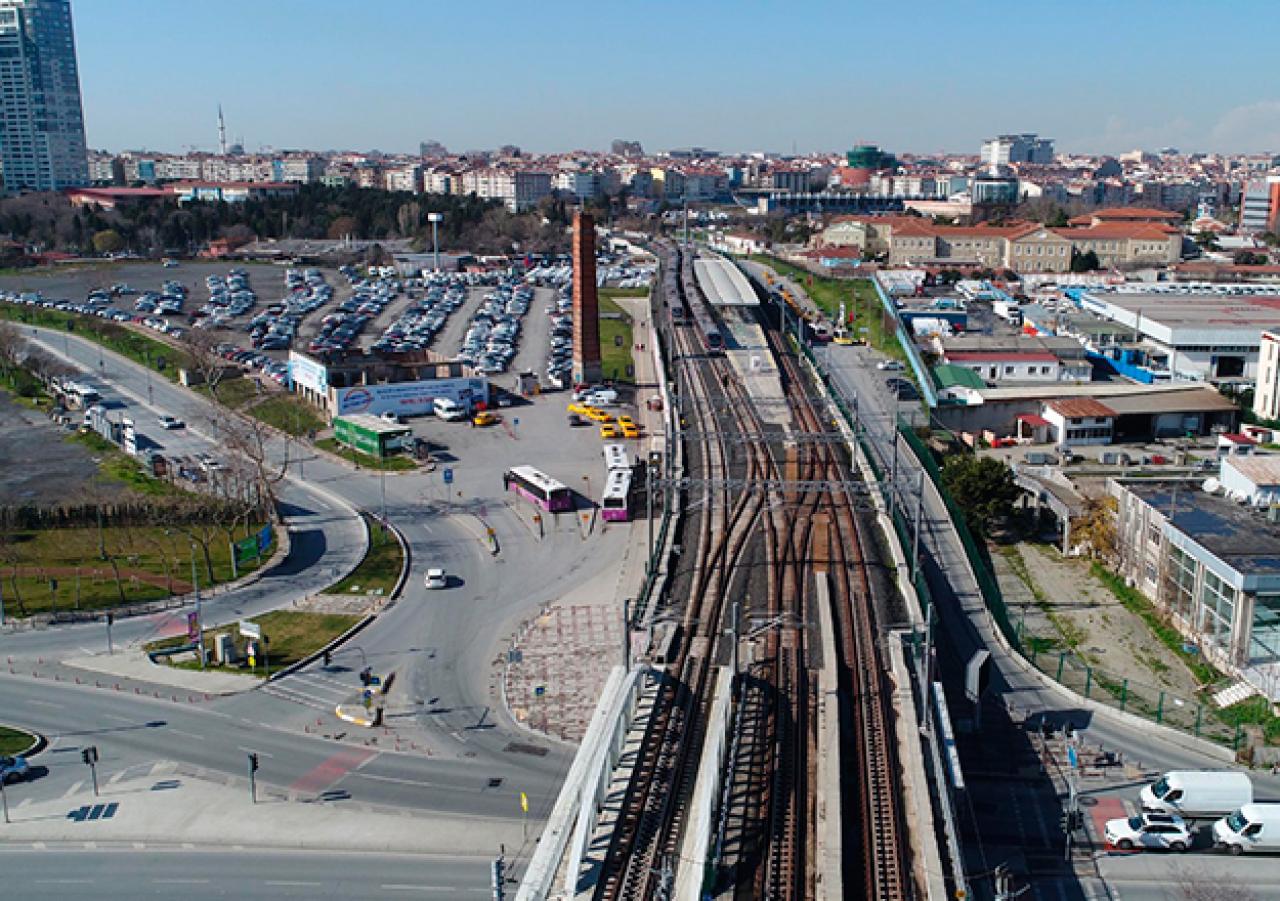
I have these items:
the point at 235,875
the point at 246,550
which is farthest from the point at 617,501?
the point at 235,875

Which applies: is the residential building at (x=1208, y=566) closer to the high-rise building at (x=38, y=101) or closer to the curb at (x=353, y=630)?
the curb at (x=353, y=630)

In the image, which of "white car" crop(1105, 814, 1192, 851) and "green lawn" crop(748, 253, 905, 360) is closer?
"white car" crop(1105, 814, 1192, 851)

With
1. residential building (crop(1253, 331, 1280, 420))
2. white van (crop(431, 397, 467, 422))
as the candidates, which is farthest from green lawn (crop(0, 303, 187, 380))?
residential building (crop(1253, 331, 1280, 420))

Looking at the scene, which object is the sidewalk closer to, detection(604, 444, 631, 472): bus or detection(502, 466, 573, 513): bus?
detection(502, 466, 573, 513): bus

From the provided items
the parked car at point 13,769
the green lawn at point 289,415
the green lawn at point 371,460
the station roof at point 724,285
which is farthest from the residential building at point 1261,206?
the parked car at point 13,769

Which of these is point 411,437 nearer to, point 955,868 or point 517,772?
point 517,772

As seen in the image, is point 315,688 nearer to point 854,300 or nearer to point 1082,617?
point 1082,617
